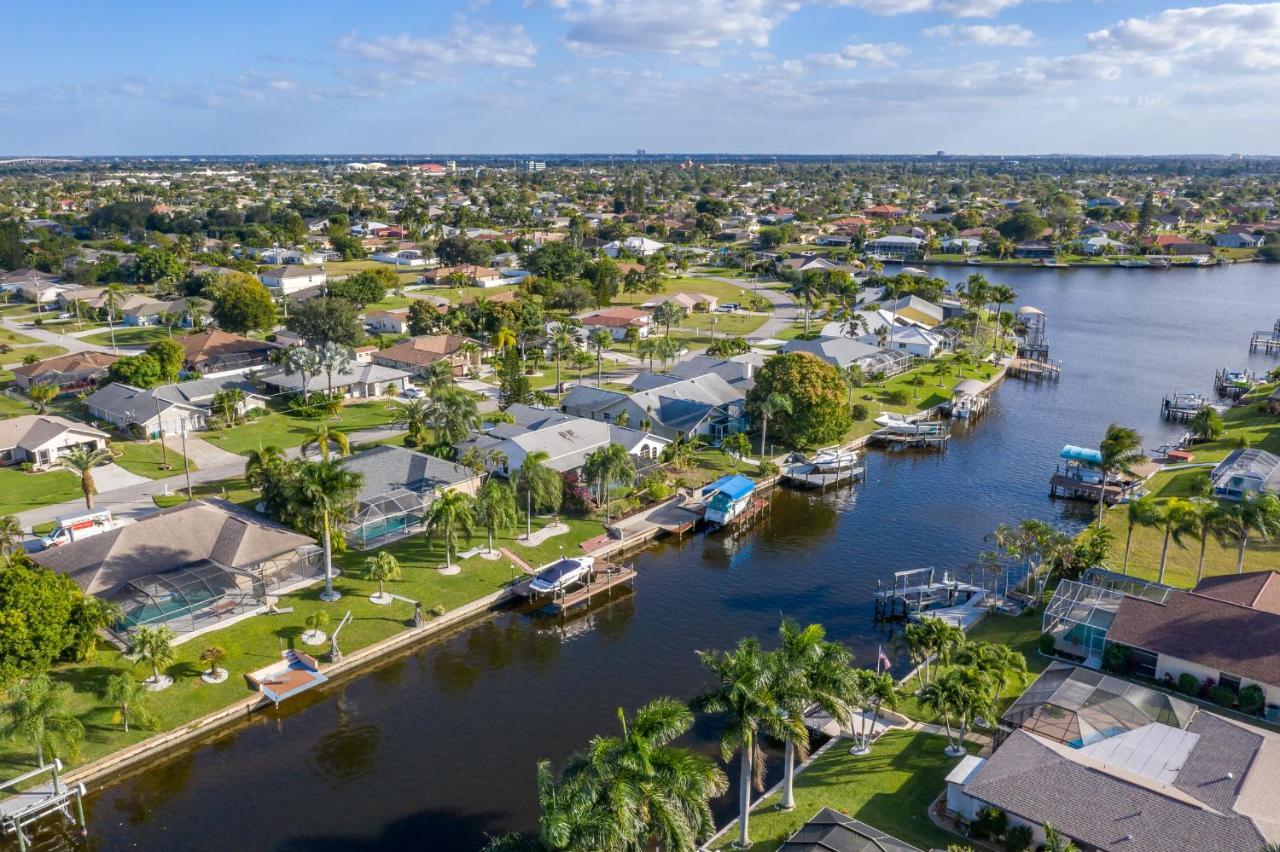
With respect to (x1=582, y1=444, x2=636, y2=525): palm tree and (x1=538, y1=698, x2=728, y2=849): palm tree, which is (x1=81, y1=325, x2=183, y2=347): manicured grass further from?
(x1=538, y1=698, x2=728, y2=849): palm tree

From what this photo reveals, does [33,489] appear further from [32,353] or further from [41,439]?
[32,353]

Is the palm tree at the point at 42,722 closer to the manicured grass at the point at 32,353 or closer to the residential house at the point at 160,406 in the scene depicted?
the residential house at the point at 160,406

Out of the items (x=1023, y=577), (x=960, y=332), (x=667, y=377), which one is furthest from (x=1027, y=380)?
(x=1023, y=577)

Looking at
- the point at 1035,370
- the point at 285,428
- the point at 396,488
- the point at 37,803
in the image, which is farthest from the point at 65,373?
the point at 1035,370

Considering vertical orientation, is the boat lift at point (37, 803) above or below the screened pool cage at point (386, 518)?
below

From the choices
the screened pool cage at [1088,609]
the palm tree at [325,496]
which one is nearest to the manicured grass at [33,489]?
the palm tree at [325,496]

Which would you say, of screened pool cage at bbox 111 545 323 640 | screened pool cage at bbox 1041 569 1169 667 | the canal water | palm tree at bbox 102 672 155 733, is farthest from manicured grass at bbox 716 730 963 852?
screened pool cage at bbox 111 545 323 640
